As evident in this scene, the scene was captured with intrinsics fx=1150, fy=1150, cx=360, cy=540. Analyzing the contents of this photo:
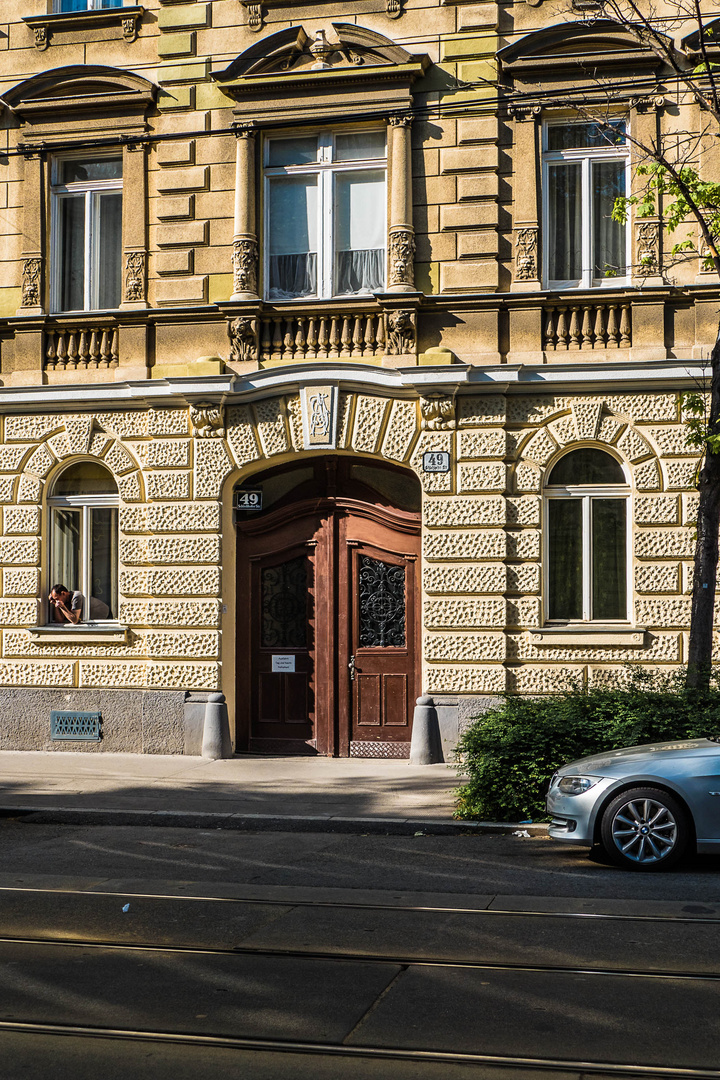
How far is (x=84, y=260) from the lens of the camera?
15109mm

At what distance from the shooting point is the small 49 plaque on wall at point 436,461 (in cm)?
1361

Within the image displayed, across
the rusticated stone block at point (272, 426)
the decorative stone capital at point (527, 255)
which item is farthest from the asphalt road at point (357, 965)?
the decorative stone capital at point (527, 255)

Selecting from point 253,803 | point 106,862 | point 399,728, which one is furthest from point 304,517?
point 106,862

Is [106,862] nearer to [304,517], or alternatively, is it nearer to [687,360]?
[304,517]

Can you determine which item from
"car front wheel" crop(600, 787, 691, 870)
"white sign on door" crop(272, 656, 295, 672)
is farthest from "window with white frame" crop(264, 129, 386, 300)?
"car front wheel" crop(600, 787, 691, 870)

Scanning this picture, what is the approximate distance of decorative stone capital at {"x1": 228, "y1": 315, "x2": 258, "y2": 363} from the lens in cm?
1409

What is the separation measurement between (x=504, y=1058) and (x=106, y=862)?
4.97 metres

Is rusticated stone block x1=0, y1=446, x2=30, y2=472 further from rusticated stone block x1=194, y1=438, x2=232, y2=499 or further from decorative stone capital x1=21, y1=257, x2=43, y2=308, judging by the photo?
rusticated stone block x1=194, y1=438, x2=232, y2=499

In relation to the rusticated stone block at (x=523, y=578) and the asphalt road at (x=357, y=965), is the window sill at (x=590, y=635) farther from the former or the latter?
the asphalt road at (x=357, y=965)

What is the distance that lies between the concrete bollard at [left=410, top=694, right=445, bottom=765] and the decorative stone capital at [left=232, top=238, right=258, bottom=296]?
5.42m

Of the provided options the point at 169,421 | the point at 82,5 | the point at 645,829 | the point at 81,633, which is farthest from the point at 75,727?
the point at 82,5

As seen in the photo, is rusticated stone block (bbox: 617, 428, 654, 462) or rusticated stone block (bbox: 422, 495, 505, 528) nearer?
rusticated stone block (bbox: 617, 428, 654, 462)

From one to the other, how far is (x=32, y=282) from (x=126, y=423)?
230 cm

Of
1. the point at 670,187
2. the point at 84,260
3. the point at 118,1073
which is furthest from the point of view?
the point at 84,260
